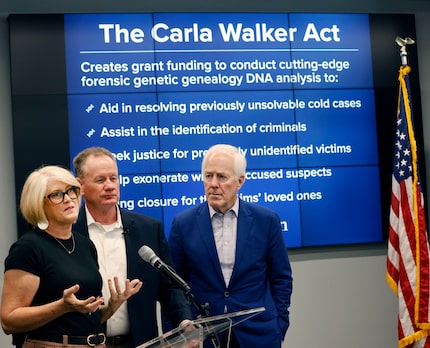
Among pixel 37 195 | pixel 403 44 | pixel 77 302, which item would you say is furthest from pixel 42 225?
pixel 403 44

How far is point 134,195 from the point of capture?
5.35 m

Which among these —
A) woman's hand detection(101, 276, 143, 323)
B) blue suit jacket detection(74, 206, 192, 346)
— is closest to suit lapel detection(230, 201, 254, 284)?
blue suit jacket detection(74, 206, 192, 346)

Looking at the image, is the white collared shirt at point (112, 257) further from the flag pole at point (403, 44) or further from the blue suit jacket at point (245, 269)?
the flag pole at point (403, 44)

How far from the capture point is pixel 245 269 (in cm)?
372

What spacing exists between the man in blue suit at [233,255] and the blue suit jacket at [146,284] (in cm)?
22

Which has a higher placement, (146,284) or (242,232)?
(242,232)

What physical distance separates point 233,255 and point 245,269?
Answer: 3.8 inches

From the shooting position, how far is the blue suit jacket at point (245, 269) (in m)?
3.70

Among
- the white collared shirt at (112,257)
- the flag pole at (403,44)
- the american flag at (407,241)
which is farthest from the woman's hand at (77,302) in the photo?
the flag pole at (403,44)

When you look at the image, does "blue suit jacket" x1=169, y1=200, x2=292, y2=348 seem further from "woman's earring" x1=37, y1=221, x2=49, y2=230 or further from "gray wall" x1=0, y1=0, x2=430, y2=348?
"gray wall" x1=0, y1=0, x2=430, y2=348

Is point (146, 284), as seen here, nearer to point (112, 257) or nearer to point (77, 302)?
point (112, 257)

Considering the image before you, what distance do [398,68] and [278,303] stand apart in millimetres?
2668

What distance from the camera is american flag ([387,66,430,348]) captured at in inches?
204

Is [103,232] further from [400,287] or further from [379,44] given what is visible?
[379,44]
